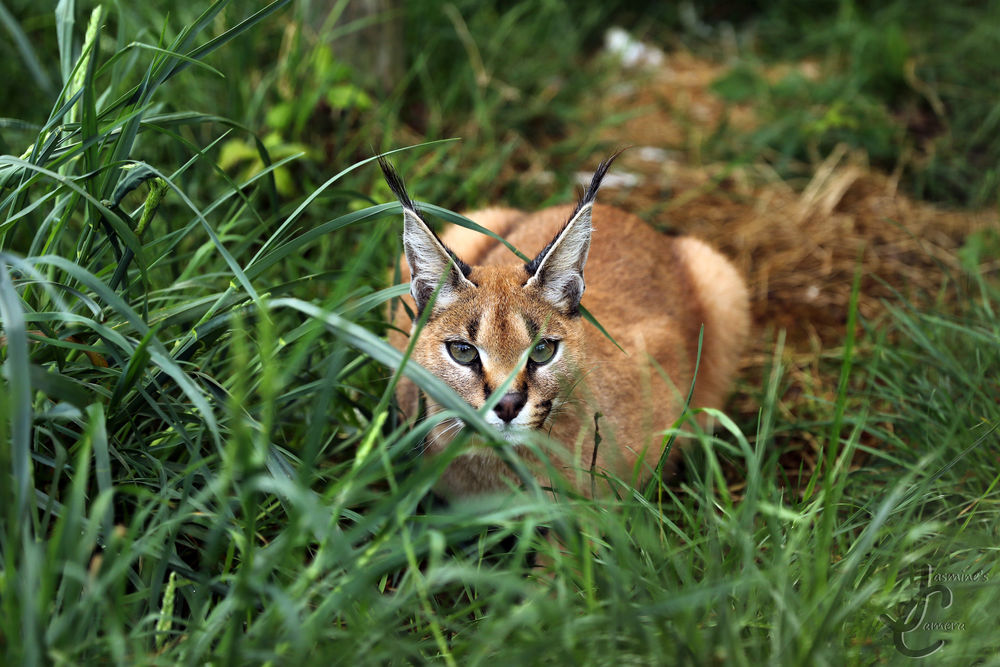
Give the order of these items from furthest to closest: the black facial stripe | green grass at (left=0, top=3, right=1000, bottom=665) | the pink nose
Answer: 1. the black facial stripe
2. the pink nose
3. green grass at (left=0, top=3, right=1000, bottom=665)

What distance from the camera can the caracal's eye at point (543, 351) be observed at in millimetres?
2896

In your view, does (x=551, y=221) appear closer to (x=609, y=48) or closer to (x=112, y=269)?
(x=112, y=269)

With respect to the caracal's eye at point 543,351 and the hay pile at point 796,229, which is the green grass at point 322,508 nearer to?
the caracal's eye at point 543,351

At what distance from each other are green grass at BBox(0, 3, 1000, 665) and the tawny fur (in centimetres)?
30

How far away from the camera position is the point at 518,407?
266 centimetres

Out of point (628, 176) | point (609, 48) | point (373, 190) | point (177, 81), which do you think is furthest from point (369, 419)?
point (609, 48)

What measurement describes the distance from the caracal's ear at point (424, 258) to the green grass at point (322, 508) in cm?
8

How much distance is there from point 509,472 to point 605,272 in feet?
3.78

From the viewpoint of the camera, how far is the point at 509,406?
2.63m

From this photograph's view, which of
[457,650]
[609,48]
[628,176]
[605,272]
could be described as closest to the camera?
[457,650]

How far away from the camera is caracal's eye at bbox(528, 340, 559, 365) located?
2.90 m

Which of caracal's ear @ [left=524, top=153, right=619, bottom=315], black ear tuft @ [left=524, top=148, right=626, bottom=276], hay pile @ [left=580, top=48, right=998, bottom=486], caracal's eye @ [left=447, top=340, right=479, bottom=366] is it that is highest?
black ear tuft @ [left=524, top=148, right=626, bottom=276]
